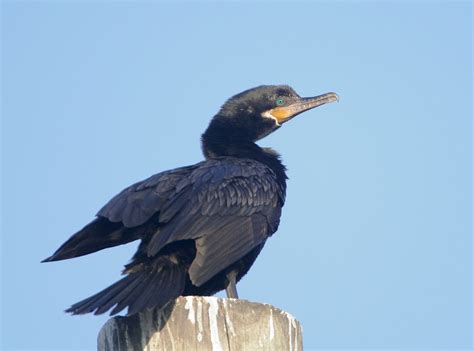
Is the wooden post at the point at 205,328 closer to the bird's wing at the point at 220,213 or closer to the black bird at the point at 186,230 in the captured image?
the black bird at the point at 186,230

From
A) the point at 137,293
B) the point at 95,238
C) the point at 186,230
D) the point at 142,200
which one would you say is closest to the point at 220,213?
the point at 186,230

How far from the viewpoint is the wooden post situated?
502cm

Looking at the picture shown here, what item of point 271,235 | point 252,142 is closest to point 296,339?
point 271,235

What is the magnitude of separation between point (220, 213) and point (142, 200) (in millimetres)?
676

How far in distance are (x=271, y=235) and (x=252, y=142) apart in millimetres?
1674

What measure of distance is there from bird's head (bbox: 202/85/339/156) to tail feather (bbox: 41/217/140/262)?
215cm

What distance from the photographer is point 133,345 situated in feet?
16.9

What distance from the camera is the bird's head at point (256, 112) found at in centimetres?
900

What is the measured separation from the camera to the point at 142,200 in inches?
265

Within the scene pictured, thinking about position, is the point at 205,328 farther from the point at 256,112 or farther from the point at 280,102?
the point at 280,102

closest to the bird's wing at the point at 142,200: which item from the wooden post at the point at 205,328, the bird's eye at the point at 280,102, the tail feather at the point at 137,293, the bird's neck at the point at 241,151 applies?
the tail feather at the point at 137,293

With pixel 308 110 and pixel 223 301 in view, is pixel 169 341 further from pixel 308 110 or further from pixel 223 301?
pixel 308 110

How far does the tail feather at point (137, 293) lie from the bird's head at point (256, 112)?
281 centimetres

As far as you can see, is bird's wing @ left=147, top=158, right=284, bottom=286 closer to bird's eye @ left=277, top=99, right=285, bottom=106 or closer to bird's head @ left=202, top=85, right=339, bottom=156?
bird's head @ left=202, top=85, right=339, bottom=156
